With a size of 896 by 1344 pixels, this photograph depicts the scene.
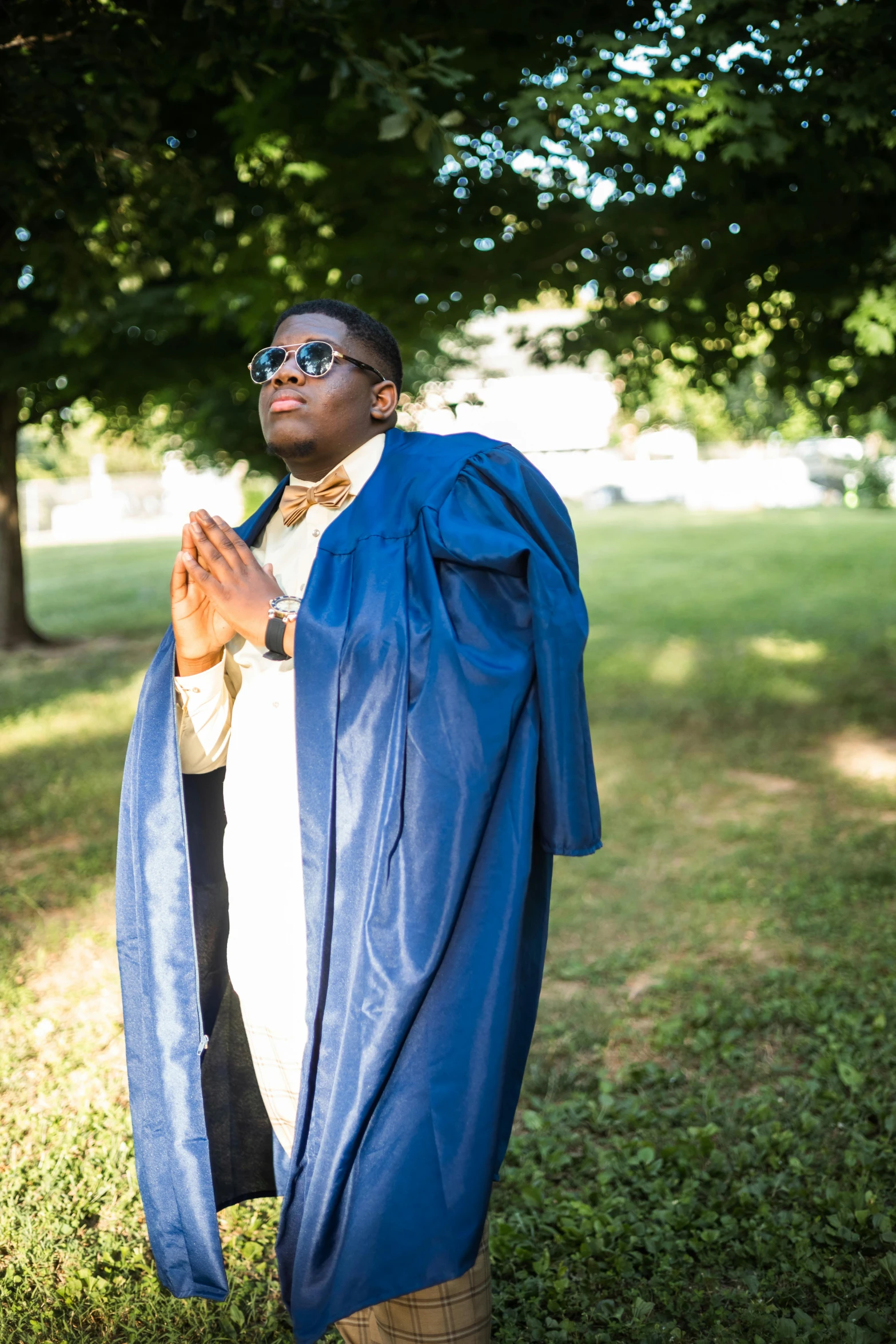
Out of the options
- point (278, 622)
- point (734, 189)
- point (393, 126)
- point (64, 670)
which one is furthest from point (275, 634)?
point (64, 670)

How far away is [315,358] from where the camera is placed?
88.0 inches

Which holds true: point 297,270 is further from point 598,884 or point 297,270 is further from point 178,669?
point 178,669

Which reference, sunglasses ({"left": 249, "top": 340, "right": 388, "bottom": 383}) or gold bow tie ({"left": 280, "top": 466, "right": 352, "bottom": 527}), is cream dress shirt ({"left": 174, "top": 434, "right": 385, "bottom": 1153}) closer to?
gold bow tie ({"left": 280, "top": 466, "right": 352, "bottom": 527})

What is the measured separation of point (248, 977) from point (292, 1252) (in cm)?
50

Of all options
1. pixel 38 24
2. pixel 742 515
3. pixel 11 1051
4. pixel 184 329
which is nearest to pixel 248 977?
pixel 11 1051

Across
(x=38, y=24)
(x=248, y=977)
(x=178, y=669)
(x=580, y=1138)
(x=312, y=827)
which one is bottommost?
(x=580, y=1138)

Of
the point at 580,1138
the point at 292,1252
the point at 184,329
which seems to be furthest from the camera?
the point at 184,329

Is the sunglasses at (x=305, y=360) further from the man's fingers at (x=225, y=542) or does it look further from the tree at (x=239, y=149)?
the tree at (x=239, y=149)

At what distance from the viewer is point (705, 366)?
838 centimetres

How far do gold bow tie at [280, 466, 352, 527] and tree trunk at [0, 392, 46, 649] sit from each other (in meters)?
12.9

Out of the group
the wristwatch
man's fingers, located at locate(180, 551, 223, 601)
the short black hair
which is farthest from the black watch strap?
the short black hair

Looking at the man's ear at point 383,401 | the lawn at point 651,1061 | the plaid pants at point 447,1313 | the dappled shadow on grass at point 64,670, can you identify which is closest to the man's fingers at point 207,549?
the man's ear at point 383,401

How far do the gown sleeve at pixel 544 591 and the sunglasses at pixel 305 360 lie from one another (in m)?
0.34

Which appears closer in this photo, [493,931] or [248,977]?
[493,931]
